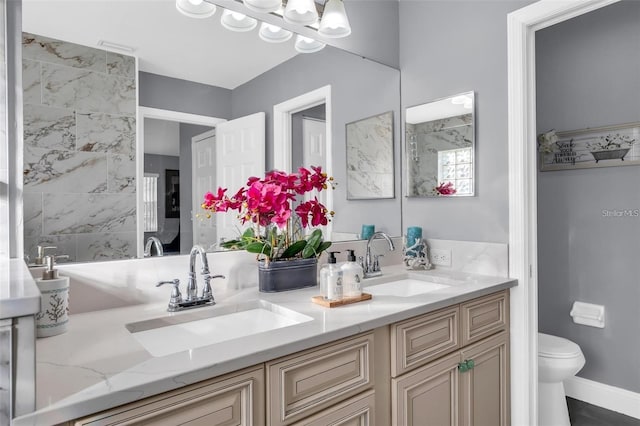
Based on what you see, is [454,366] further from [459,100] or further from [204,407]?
[459,100]

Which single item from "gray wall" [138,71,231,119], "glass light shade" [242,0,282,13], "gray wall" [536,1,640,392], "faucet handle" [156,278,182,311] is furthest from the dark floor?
"glass light shade" [242,0,282,13]

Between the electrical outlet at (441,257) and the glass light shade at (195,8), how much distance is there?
1.53 meters

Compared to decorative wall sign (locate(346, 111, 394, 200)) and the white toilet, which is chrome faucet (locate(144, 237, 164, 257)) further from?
the white toilet

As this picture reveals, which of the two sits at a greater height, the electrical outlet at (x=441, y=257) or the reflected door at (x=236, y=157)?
the reflected door at (x=236, y=157)

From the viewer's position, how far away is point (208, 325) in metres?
1.29

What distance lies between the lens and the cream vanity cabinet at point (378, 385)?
34.4 inches

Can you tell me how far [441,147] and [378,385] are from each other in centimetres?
132

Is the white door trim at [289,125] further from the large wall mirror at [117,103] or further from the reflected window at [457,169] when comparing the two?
the reflected window at [457,169]

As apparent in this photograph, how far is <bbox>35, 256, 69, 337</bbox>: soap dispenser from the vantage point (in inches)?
40.0

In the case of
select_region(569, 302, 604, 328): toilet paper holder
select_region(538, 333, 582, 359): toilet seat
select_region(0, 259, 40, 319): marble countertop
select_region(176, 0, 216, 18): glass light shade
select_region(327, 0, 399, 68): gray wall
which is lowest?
select_region(538, 333, 582, 359): toilet seat

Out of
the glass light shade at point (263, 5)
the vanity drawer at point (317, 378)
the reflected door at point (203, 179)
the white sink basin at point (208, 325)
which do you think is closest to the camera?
the vanity drawer at point (317, 378)

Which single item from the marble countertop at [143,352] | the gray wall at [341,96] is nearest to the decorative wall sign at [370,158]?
the gray wall at [341,96]

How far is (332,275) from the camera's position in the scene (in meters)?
1.38

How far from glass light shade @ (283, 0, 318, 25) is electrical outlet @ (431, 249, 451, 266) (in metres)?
1.28
